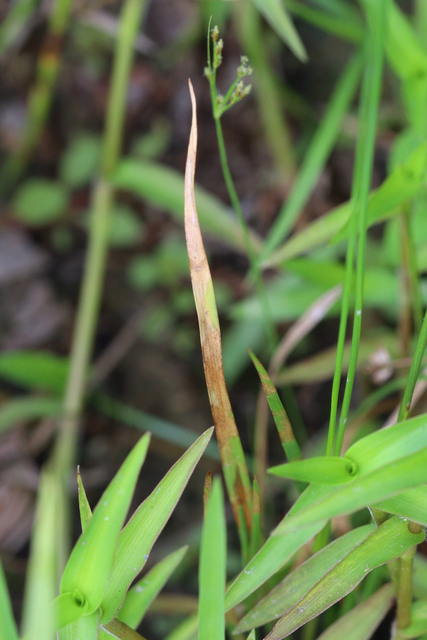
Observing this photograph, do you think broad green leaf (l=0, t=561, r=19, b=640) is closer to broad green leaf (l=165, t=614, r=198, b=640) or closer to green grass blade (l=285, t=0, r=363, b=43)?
broad green leaf (l=165, t=614, r=198, b=640)

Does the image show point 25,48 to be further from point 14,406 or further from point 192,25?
point 14,406

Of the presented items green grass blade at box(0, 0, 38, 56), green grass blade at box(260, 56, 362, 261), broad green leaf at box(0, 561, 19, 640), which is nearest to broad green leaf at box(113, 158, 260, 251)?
green grass blade at box(260, 56, 362, 261)

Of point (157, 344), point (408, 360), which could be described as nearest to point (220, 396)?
point (408, 360)

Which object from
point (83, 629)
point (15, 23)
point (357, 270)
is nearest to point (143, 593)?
point (83, 629)

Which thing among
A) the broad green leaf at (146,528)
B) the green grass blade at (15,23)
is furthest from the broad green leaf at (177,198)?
the broad green leaf at (146,528)

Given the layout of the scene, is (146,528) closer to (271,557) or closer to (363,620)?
(271,557)
